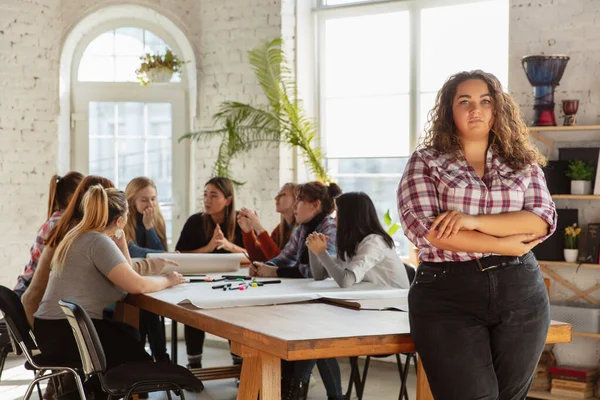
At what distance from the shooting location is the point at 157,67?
722 centimetres

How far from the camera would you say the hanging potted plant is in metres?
7.22

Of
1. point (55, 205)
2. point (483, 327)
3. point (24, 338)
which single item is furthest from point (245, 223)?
point (483, 327)

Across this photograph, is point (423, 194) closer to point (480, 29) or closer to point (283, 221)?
point (283, 221)

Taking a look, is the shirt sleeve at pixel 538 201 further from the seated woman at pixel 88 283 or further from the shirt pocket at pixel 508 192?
the seated woman at pixel 88 283

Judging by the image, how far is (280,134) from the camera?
662 centimetres

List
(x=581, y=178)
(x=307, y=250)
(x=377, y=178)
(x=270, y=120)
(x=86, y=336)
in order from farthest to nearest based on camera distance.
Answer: (x=377, y=178), (x=270, y=120), (x=581, y=178), (x=307, y=250), (x=86, y=336)

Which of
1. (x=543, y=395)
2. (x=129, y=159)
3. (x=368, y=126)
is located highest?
(x=368, y=126)

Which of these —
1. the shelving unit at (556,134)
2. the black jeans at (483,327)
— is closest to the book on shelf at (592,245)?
the shelving unit at (556,134)

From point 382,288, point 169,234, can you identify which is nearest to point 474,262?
point 382,288

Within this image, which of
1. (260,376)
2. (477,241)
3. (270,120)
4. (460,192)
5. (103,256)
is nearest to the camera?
(477,241)

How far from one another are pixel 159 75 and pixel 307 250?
313cm

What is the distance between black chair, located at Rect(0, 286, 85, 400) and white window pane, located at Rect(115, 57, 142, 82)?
372 centimetres

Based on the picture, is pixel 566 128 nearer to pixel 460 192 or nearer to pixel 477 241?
pixel 460 192

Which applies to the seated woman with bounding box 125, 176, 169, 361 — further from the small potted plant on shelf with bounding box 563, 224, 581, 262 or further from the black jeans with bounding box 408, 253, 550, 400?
the black jeans with bounding box 408, 253, 550, 400
